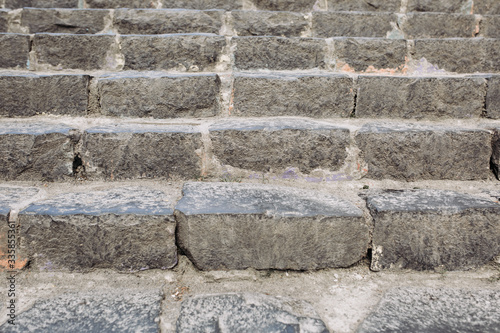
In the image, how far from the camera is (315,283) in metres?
1.18

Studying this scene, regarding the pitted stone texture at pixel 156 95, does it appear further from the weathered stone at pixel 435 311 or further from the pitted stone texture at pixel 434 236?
the weathered stone at pixel 435 311

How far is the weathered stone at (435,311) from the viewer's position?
0.99 metres

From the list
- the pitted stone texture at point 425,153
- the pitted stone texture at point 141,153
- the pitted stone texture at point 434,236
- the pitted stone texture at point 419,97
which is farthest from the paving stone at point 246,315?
the pitted stone texture at point 419,97

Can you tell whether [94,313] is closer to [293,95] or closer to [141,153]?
[141,153]

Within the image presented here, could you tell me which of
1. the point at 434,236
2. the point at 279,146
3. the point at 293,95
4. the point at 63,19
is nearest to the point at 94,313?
the point at 279,146

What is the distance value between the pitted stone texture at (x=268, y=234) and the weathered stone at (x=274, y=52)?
1.06 meters

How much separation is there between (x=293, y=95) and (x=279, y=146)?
362 mm

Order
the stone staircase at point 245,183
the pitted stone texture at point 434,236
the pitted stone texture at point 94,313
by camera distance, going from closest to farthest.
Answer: the pitted stone texture at point 94,313
the stone staircase at point 245,183
the pitted stone texture at point 434,236

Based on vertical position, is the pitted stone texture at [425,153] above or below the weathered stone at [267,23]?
below

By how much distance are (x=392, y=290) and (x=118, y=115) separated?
1.43 metres

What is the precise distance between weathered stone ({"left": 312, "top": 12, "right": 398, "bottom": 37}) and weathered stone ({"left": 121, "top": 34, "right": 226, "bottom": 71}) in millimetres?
810

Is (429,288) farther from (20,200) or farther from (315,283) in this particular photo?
(20,200)

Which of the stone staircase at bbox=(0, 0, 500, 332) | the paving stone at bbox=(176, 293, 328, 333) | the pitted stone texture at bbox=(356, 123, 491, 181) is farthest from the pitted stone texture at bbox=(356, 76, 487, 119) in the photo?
the paving stone at bbox=(176, 293, 328, 333)

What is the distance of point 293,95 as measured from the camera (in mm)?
1742
